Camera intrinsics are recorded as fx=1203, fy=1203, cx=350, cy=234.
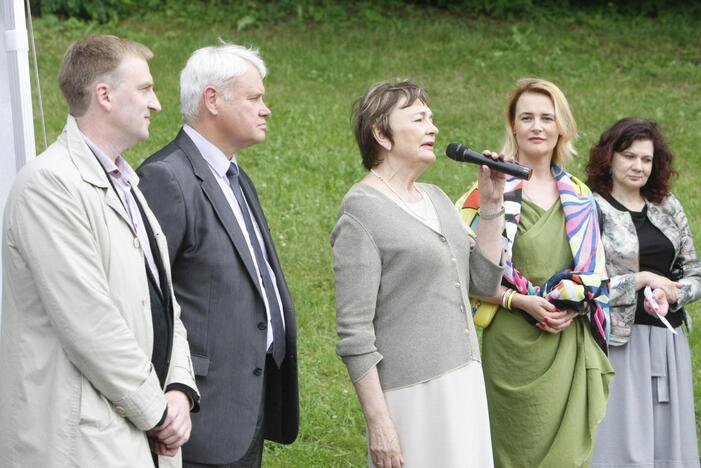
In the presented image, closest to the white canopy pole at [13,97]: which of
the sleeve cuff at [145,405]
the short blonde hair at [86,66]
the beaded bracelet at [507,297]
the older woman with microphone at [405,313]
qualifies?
the short blonde hair at [86,66]

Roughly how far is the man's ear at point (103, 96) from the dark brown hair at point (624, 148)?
277 cm

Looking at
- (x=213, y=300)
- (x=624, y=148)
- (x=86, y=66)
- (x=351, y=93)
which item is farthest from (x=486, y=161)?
(x=351, y=93)

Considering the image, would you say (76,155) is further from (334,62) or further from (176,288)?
(334,62)

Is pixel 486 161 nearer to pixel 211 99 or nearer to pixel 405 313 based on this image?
pixel 405 313

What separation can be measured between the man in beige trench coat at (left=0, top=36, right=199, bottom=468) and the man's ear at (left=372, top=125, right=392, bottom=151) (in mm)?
1120

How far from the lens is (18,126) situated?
14.3 ft

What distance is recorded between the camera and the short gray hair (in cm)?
420

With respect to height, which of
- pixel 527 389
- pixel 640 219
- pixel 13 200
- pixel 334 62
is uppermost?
pixel 334 62

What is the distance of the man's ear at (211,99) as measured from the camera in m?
4.21

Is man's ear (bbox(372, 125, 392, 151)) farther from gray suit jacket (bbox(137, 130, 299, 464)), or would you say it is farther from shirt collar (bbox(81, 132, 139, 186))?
shirt collar (bbox(81, 132, 139, 186))

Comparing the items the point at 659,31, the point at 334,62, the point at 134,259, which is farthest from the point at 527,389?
the point at 659,31

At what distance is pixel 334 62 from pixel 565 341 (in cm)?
913

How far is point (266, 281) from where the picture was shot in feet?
13.9

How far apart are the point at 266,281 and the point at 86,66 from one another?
108 cm
